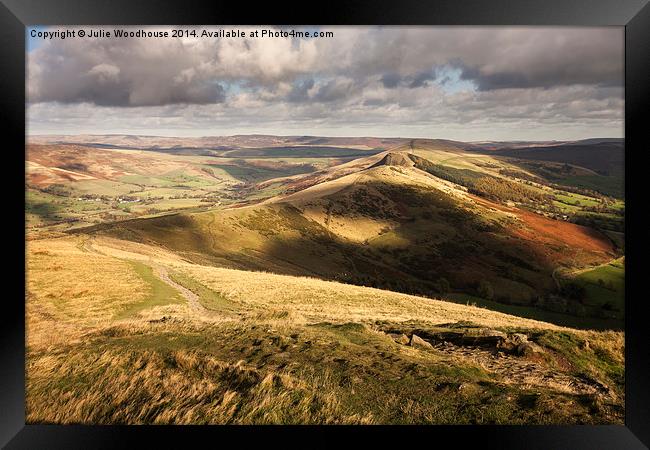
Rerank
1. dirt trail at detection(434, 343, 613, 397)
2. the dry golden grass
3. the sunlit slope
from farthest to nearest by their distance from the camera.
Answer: the sunlit slope
the dry golden grass
dirt trail at detection(434, 343, 613, 397)

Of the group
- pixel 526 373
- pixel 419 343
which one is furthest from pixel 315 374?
pixel 526 373

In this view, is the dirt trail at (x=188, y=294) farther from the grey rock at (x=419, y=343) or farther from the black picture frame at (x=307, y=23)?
the grey rock at (x=419, y=343)

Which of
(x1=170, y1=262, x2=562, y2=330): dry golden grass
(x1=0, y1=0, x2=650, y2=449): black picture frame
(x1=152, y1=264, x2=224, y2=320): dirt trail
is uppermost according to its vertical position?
(x1=0, y1=0, x2=650, y2=449): black picture frame

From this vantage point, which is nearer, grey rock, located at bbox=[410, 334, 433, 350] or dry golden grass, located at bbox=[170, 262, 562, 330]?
grey rock, located at bbox=[410, 334, 433, 350]

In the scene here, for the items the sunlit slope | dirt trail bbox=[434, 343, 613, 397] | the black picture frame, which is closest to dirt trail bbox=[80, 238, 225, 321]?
the black picture frame

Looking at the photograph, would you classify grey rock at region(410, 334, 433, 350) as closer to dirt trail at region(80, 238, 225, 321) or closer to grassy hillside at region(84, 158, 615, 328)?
dirt trail at region(80, 238, 225, 321)

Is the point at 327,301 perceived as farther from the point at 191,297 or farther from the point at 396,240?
the point at 396,240

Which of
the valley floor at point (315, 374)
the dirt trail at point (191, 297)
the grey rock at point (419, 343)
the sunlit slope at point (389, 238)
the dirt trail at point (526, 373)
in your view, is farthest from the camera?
the sunlit slope at point (389, 238)

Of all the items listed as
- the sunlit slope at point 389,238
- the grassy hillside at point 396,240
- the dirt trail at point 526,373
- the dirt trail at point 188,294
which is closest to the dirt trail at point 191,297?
the dirt trail at point 188,294

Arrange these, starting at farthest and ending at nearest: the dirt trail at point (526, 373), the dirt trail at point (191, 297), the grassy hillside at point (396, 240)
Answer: the grassy hillside at point (396, 240)
the dirt trail at point (191, 297)
the dirt trail at point (526, 373)

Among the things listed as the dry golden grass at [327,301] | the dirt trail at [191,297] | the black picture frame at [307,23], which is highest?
the black picture frame at [307,23]
